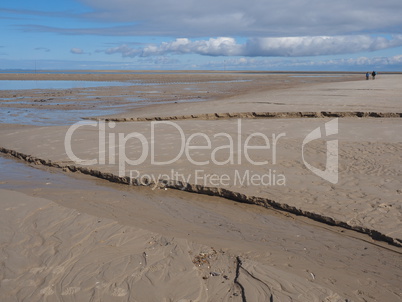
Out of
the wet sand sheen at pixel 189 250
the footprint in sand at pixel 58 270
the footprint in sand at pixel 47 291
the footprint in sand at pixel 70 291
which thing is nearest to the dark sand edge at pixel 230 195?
the wet sand sheen at pixel 189 250

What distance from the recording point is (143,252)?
438cm

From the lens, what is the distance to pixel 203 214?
5.75 m

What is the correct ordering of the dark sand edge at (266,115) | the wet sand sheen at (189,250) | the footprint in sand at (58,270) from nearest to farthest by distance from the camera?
the wet sand sheen at (189,250)
the footprint in sand at (58,270)
the dark sand edge at (266,115)

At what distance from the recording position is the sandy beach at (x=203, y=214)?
3795 millimetres

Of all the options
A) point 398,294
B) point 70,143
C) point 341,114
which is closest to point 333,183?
point 398,294

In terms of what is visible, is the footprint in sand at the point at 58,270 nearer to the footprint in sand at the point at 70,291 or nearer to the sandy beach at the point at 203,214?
the sandy beach at the point at 203,214

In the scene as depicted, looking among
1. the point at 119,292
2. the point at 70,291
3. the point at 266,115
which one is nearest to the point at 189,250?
the point at 119,292

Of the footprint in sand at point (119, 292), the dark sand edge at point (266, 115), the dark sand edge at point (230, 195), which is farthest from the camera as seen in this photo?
the dark sand edge at point (266, 115)

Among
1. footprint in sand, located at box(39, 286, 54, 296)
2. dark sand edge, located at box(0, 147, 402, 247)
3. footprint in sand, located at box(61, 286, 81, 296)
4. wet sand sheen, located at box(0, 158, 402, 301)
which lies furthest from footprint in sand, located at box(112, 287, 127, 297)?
dark sand edge, located at box(0, 147, 402, 247)

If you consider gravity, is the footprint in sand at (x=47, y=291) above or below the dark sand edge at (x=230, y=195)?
below

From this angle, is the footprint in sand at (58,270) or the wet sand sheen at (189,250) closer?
the wet sand sheen at (189,250)

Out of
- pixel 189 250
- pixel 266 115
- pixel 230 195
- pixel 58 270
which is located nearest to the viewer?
pixel 58 270

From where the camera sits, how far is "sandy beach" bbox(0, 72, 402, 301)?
3.79 metres

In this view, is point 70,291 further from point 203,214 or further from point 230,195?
point 230,195
